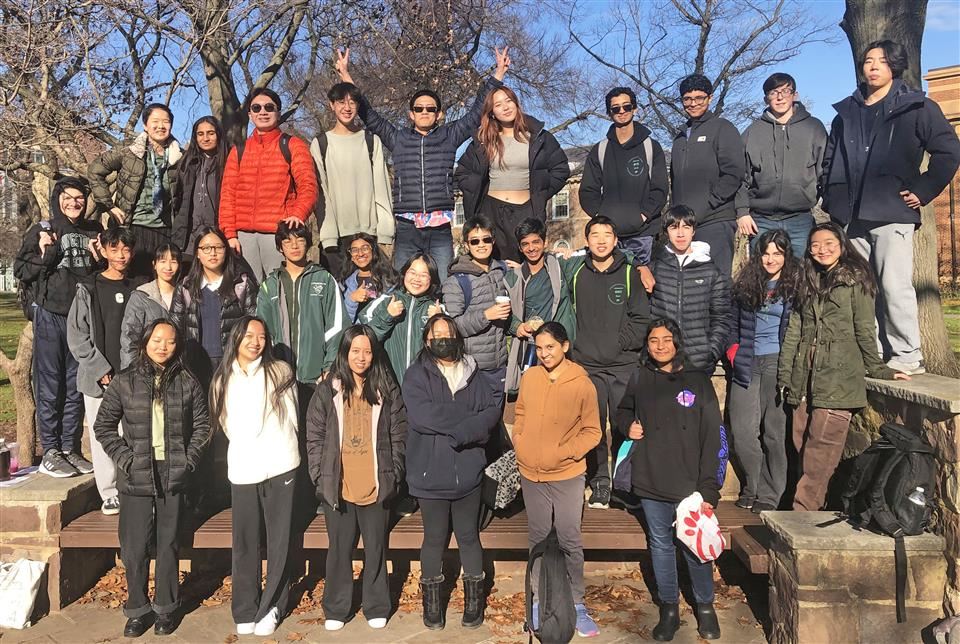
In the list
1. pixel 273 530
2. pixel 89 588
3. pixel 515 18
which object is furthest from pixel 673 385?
pixel 515 18

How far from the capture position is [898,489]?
12.7 ft

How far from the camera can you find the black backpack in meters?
3.84

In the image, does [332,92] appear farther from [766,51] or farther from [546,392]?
[766,51]

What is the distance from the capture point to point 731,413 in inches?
196

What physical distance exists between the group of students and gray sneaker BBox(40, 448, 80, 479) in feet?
0.07

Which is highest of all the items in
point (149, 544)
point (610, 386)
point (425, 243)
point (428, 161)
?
point (428, 161)

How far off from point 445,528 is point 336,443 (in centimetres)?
86

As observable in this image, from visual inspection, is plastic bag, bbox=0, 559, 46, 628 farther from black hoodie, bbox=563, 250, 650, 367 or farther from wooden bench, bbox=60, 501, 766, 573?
black hoodie, bbox=563, 250, 650, 367

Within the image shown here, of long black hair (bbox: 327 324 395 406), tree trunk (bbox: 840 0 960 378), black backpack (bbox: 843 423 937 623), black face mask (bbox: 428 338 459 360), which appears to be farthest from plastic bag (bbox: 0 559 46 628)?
tree trunk (bbox: 840 0 960 378)

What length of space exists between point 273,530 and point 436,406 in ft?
4.37

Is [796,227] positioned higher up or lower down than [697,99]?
lower down

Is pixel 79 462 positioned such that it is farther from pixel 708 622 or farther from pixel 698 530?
pixel 708 622

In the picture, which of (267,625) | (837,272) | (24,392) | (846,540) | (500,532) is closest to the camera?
(846,540)

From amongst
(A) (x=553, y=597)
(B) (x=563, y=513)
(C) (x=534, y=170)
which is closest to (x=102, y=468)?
Answer: (B) (x=563, y=513)
